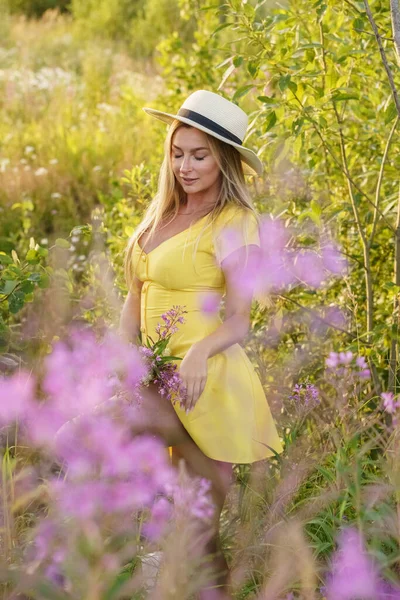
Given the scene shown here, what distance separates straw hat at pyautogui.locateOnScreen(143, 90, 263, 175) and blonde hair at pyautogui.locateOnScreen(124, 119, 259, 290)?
0.04 meters

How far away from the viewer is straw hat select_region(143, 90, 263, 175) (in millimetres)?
2291

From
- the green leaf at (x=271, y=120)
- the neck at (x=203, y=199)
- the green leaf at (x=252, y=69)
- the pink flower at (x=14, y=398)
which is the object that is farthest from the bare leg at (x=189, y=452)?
the green leaf at (x=252, y=69)

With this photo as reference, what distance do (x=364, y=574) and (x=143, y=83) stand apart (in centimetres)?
883

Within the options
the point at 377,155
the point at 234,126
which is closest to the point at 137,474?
the point at 234,126

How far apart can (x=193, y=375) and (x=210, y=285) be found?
13.2 inches

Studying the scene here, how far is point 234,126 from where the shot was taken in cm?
235

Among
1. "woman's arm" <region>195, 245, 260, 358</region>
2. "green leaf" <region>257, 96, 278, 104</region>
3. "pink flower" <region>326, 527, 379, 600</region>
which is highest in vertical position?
"green leaf" <region>257, 96, 278, 104</region>

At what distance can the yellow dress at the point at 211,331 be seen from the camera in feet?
7.40

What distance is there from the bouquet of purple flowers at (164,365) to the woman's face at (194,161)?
1.33 feet

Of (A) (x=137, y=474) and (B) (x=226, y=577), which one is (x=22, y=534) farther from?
(B) (x=226, y=577)

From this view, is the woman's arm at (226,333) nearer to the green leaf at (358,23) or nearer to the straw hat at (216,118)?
the straw hat at (216,118)

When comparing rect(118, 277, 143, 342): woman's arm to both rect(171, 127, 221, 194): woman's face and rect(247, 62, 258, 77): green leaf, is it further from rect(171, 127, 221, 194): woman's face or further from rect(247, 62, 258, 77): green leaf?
rect(247, 62, 258, 77): green leaf

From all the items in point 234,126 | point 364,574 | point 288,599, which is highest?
point 234,126

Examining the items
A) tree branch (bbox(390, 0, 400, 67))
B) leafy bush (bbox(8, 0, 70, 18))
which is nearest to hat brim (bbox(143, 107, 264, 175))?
tree branch (bbox(390, 0, 400, 67))
